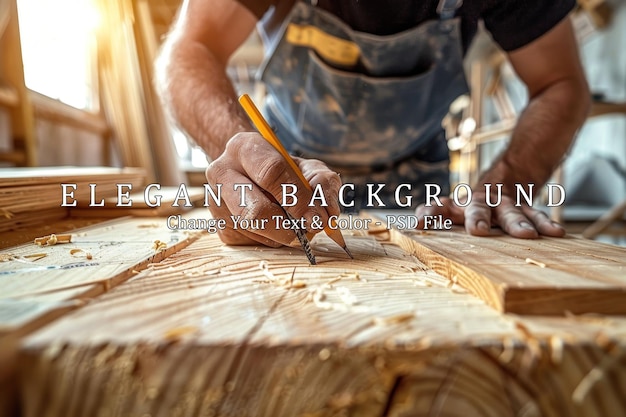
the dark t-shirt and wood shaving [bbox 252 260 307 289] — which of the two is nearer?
wood shaving [bbox 252 260 307 289]

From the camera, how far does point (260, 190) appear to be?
0.99 meters

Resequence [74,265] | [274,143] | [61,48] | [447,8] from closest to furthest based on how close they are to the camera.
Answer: [74,265] → [274,143] → [447,8] → [61,48]

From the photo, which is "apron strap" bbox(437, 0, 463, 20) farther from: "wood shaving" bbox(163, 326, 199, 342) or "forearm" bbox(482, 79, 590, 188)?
"wood shaving" bbox(163, 326, 199, 342)

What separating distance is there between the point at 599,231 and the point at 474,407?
4.05m

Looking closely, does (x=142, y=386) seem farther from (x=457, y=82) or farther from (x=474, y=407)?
(x=457, y=82)

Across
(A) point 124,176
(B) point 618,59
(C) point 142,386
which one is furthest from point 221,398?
(B) point 618,59

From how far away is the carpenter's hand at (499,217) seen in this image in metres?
1.16

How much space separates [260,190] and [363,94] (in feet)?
3.77

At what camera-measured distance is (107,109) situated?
15.0ft

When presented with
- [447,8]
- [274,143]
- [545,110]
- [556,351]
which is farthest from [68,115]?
[556,351]

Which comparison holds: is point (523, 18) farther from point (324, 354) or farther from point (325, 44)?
point (324, 354)

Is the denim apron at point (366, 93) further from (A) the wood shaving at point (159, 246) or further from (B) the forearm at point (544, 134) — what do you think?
(A) the wood shaving at point (159, 246)

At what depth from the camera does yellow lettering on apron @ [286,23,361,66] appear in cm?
182

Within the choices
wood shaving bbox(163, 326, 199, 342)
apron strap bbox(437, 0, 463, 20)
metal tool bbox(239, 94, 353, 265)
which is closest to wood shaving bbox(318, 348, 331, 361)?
wood shaving bbox(163, 326, 199, 342)
